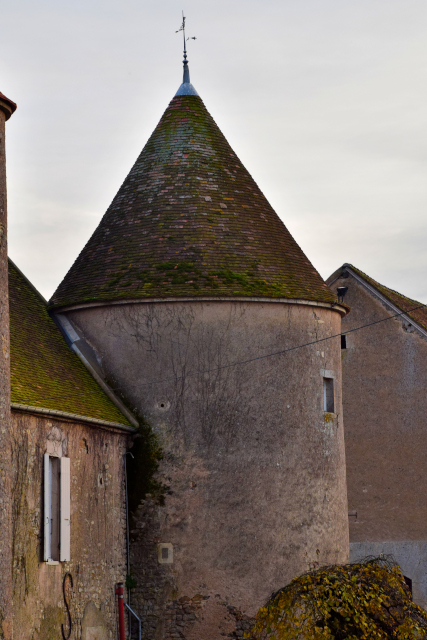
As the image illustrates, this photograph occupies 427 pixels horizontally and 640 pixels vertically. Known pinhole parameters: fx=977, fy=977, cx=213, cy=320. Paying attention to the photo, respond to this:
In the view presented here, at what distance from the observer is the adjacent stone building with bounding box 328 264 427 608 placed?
21969 mm

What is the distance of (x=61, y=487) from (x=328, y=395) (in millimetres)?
5898

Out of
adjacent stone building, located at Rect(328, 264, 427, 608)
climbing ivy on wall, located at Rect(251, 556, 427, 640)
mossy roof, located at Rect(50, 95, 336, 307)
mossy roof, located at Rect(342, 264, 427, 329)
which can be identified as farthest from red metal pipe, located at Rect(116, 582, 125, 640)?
mossy roof, located at Rect(342, 264, 427, 329)

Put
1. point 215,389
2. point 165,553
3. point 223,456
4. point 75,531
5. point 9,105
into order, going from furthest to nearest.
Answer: point 215,389 → point 223,456 → point 165,553 → point 75,531 → point 9,105

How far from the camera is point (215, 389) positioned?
1675 cm

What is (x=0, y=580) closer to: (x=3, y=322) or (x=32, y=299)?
(x=3, y=322)

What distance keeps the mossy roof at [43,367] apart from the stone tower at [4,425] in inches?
45.4

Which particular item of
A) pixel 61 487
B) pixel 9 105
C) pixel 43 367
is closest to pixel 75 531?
pixel 61 487

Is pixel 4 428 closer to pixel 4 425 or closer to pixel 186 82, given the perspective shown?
pixel 4 425

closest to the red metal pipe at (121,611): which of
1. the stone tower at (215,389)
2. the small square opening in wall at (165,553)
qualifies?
the stone tower at (215,389)

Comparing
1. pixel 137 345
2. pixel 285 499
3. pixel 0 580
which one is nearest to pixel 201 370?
pixel 137 345

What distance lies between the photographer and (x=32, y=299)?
58.2 ft

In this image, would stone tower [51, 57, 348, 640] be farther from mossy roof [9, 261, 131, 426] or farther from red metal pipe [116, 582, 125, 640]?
A: mossy roof [9, 261, 131, 426]

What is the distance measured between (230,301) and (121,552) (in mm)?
4602

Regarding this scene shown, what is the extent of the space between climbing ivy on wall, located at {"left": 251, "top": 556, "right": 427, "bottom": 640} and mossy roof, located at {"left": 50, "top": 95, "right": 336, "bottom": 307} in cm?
540
